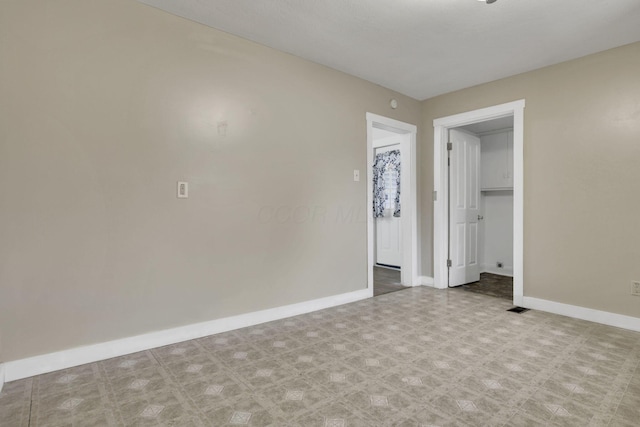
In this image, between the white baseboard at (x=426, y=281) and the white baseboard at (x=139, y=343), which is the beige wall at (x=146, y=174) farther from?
the white baseboard at (x=426, y=281)

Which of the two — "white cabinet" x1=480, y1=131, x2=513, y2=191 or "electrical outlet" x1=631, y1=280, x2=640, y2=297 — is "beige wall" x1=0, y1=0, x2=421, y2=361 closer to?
"electrical outlet" x1=631, y1=280, x2=640, y2=297

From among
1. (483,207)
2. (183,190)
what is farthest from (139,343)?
(483,207)

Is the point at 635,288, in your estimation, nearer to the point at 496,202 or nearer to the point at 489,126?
the point at 496,202

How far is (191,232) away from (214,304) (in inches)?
25.8

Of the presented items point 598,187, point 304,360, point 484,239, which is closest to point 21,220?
point 304,360

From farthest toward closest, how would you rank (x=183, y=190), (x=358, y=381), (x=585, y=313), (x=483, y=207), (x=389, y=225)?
(x=389, y=225) < (x=483, y=207) < (x=585, y=313) < (x=183, y=190) < (x=358, y=381)

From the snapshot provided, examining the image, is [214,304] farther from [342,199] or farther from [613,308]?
[613,308]

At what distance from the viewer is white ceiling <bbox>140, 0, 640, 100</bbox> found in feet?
8.10

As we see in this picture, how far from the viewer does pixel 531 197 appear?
3.62 m

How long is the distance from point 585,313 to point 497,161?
2931mm

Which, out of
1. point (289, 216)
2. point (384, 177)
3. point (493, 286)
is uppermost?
point (384, 177)

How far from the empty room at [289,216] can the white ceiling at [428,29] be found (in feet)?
0.08

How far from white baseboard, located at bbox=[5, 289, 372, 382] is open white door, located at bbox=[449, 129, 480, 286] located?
7.14 ft

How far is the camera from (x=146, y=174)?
2.51 m
